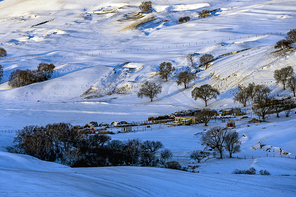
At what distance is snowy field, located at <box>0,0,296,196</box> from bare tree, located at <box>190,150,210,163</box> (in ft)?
3.03

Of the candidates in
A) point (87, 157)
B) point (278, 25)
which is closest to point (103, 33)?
point (278, 25)

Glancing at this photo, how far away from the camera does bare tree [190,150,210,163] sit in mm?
28994

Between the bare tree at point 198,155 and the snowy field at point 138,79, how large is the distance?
924 mm

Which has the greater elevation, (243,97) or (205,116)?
(243,97)

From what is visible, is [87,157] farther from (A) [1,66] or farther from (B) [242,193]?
(A) [1,66]

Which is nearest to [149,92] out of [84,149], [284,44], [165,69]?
[165,69]

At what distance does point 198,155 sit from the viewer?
29625mm

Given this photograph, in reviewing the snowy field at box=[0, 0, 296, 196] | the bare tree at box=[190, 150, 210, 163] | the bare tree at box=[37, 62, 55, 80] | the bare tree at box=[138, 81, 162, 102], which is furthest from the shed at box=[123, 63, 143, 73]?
the bare tree at box=[190, 150, 210, 163]

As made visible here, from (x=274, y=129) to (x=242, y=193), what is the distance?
716 inches

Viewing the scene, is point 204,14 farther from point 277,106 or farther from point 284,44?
point 277,106

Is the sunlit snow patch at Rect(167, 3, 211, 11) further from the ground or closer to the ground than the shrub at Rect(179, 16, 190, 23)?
further from the ground

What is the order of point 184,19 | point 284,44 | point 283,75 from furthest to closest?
point 184,19 → point 284,44 → point 283,75

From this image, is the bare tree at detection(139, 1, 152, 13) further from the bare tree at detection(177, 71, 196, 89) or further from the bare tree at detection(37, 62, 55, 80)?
the bare tree at detection(177, 71, 196, 89)

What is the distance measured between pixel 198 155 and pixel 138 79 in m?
47.1
